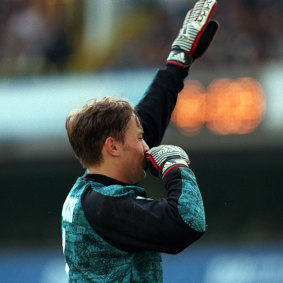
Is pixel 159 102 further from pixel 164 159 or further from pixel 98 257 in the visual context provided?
pixel 98 257

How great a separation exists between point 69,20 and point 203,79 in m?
3.33

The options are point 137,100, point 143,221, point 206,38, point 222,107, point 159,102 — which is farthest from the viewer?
point 137,100

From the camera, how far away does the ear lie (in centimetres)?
279

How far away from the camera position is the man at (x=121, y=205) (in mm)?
2604

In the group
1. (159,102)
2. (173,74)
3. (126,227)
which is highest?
(173,74)

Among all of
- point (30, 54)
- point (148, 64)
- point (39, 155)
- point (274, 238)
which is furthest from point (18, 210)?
→ point (274, 238)

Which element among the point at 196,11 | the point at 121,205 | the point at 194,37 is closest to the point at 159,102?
the point at 194,37

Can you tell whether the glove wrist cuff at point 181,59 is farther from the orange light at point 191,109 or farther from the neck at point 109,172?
the orange light at point 191,109

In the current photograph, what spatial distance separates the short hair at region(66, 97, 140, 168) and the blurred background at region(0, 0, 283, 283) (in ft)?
22.7

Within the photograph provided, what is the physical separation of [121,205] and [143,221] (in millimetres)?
109

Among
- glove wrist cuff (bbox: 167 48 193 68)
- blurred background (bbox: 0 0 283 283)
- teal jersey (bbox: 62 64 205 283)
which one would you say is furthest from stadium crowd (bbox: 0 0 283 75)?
teal jersey (bbox: 62 64 205 283)

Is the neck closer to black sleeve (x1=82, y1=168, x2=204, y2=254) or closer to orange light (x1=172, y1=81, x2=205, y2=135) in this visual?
black sleeve (x1=82, y1=168, x2=204, y2=254)

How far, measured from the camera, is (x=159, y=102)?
3.34 meters

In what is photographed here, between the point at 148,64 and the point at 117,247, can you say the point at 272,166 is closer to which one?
the point at 148,64
